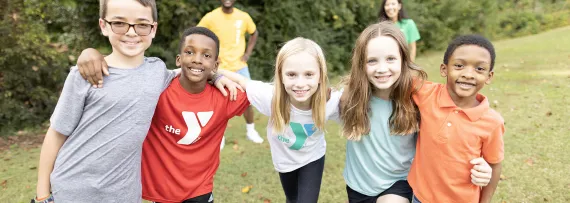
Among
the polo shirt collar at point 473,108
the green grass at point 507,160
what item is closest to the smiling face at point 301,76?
the polo shirt collar at point 473,108

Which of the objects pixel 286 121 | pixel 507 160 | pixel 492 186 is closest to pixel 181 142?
pixel 286 121

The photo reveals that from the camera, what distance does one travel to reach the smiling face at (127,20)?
92.7 inches

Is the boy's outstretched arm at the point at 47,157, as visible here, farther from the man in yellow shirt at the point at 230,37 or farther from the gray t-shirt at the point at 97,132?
the man in yellow shirt at the point at 230,37

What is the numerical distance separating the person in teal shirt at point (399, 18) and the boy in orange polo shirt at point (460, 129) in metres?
4.09

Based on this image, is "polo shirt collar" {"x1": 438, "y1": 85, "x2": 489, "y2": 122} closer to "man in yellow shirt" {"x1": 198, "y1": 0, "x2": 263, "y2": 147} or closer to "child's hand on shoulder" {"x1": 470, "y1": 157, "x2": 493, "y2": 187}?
"child's hand on shoulder" {"x1": 470, "y1": 157, "x2": 493, "y2": 187}

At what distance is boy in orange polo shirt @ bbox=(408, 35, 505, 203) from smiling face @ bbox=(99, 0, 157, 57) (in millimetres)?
1761

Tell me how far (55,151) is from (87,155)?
0.18 meters

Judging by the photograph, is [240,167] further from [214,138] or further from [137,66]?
[137,66]

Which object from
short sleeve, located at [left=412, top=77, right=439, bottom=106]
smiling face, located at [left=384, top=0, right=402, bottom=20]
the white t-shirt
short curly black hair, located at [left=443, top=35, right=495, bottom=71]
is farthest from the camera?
smiling face, located at [left=384, top=0, right=402, bottom=20]

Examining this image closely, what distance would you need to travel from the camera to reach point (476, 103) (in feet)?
8.46

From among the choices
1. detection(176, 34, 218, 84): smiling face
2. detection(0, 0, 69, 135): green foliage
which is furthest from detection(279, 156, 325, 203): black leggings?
detection(0, 0, 69, 135): green foliage

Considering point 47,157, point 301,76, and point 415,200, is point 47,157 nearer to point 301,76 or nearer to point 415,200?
point 301,76

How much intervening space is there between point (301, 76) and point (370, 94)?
483 millimetres

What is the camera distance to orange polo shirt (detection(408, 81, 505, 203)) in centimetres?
243
